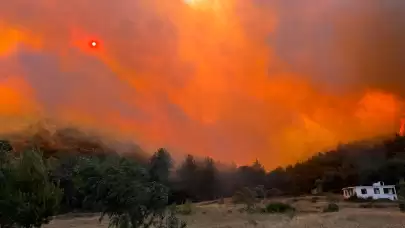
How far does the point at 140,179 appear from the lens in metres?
28.3

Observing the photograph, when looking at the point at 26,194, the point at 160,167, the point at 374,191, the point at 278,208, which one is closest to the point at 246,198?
the point at 278,208

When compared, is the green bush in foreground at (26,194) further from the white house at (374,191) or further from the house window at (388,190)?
the house window at (388,190)

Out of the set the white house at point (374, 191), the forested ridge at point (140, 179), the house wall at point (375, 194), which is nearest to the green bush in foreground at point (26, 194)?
the forested ridge at point (140, 179)

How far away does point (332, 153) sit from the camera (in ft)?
360

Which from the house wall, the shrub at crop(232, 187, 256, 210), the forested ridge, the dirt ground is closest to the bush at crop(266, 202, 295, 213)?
the dirt ground

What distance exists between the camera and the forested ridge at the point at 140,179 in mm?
26344

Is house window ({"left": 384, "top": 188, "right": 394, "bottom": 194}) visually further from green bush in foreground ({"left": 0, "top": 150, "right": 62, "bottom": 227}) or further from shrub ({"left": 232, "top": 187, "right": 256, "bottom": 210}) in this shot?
green bush in foreground ({"left": 0, "top": 150, "right": 62, "bottom": 227})

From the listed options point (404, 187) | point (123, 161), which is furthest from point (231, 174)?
point (123, 161)

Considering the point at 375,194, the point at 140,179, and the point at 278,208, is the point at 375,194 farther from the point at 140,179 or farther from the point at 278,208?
the point at 140,179

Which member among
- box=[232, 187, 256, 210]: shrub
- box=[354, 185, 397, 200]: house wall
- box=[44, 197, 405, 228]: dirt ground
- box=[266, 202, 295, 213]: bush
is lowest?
box=[44, 197, 405, 228]: dirt ground

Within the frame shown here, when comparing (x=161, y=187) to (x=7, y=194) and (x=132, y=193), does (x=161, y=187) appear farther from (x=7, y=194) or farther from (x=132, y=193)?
(x=7, y=194)

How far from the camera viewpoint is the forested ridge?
86.4ft

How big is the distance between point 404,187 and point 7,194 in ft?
190

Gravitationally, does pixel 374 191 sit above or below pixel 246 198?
above
